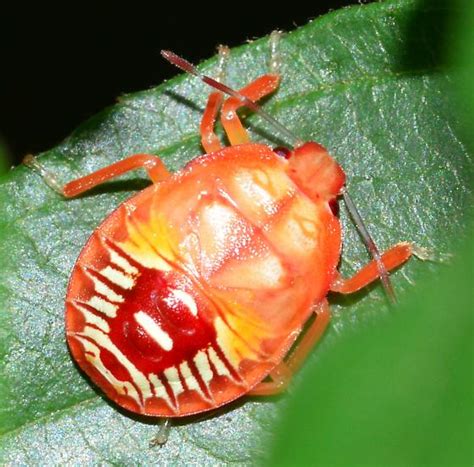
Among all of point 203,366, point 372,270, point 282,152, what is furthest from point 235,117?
point 203,366

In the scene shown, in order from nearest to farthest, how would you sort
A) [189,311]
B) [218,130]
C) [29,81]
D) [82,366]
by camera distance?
[189,311] < [82,366] < [218,130] < [29,81]

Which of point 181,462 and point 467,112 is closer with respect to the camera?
point 467,112

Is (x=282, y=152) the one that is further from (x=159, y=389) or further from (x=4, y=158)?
(x=4, y=158)

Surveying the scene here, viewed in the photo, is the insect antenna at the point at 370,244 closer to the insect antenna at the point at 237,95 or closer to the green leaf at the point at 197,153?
the green leaf at the point at 197,153

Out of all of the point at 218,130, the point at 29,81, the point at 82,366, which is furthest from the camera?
the point at 29,81

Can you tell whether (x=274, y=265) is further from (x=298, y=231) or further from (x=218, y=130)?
(x=218, y=130)

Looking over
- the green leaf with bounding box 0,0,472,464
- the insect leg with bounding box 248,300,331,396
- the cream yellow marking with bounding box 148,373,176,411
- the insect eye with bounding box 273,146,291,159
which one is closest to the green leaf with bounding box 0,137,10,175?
the green leaf with bounding box 0,0,472,464

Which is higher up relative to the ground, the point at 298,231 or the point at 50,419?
the point at 298,231

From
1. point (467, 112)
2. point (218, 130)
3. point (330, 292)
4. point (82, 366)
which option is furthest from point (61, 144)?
point (467, 112)
